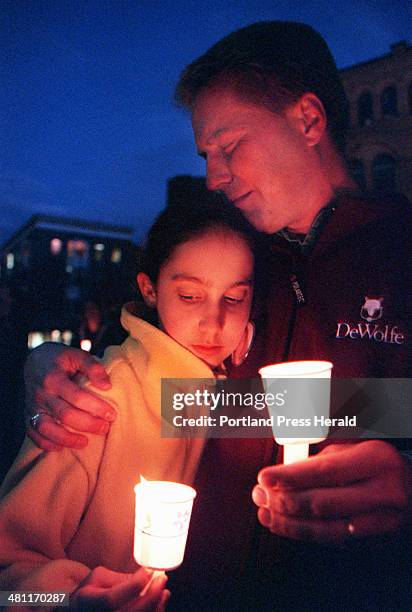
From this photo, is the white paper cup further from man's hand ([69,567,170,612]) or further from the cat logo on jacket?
the cat logo on jacket

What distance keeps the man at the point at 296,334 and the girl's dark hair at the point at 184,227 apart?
115 mm

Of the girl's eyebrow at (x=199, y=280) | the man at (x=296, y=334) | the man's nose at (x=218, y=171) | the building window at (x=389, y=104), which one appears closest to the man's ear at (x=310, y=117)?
the man at (x=296, y=334)

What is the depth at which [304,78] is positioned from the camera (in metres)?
1.46

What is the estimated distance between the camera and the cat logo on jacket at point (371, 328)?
4.01 ft

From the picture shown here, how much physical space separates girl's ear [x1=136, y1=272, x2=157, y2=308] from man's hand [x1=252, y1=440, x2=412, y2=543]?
64cm

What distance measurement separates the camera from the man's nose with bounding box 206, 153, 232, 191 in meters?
1.50

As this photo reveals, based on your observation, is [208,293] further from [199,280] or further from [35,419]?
[35,419]

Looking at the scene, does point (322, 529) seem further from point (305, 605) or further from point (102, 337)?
point (102, 337)

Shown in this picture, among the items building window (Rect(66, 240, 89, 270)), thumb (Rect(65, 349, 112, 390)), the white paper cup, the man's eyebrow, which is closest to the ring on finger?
thumb (Rect(65, 349, 112, 390))

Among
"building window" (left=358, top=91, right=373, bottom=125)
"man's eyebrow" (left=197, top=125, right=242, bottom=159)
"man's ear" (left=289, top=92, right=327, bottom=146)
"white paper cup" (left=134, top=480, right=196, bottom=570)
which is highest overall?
"building window" (left=358, top=91, right=373, bottom=125)

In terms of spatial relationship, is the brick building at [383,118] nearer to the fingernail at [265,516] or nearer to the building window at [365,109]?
the building window at [365,109]

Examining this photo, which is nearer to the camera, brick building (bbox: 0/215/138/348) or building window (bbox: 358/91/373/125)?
brick building (bbox: 0/215/138/348)

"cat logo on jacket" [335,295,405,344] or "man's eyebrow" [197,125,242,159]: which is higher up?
"man's eyebrow" [197,125,242,159]

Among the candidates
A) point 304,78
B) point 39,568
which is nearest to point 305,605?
point 39,568
